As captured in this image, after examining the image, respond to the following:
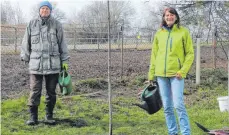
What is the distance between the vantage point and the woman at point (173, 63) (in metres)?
4.13

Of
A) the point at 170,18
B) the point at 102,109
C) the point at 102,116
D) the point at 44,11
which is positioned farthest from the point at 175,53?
the point at 102,109

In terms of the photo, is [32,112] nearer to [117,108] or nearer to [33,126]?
[33,126]

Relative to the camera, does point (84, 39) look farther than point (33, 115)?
Yes

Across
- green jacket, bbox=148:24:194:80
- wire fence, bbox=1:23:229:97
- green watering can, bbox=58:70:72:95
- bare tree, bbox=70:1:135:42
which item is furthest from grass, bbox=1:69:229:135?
bare tree, bbox=70:1:135:42

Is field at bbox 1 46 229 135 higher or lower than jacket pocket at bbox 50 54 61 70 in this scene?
lower

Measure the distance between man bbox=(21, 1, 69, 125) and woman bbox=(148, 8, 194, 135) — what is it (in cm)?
149

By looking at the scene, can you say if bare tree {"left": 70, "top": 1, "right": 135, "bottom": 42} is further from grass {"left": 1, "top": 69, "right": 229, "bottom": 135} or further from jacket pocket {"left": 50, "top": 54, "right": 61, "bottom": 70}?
jacket pocket {"left": 50, "top": 54, "right": 61, "bottom": 70}

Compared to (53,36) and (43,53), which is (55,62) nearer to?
(43,53)

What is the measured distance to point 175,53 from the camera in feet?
13.6

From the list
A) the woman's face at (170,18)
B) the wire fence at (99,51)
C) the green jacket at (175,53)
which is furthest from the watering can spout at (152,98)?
the wire fence at (99,51)

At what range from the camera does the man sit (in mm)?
4926

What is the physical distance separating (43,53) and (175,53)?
184 centimetres

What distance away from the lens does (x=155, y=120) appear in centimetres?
550

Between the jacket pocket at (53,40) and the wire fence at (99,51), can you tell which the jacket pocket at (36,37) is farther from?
the wire fence at (99,51)
